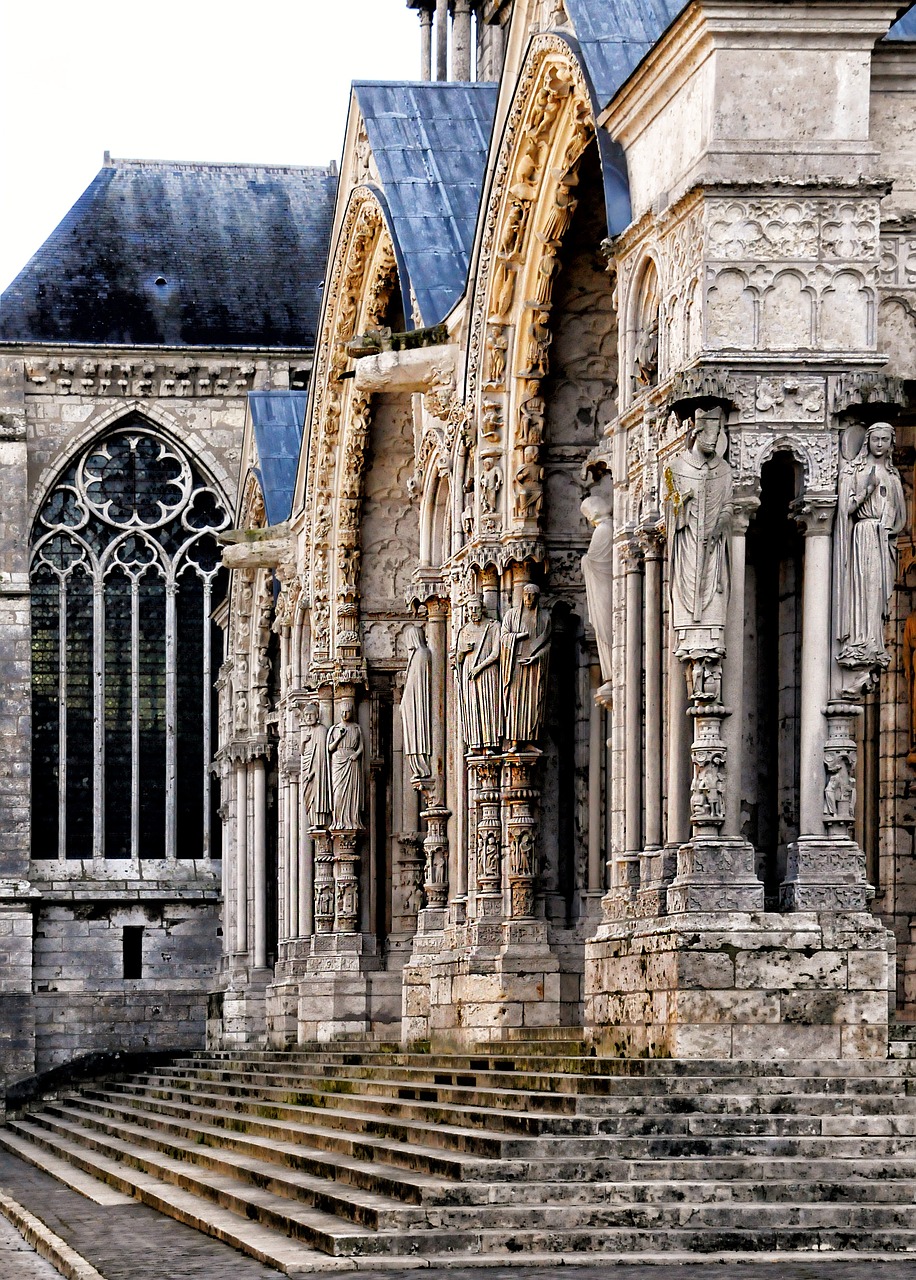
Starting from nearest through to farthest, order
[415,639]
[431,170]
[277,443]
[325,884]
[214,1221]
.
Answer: [214,1221] < [415,639] < [431,170] < [325,884] < [277,443]

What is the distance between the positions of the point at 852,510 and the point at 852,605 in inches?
21.5

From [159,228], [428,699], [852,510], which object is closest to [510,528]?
[428,699]

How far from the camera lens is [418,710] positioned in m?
25.1

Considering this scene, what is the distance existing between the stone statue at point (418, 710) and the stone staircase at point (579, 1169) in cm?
726

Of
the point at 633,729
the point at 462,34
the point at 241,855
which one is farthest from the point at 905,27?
the point at 462,34

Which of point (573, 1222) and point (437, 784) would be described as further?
point (437, 784)

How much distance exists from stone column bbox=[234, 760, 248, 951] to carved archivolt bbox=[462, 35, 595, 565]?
51.8 ft

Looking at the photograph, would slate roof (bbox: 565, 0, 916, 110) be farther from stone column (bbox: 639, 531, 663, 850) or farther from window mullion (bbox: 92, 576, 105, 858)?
window mullion (bbox: 92, 576, 105, 858)

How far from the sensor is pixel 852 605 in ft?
50.2

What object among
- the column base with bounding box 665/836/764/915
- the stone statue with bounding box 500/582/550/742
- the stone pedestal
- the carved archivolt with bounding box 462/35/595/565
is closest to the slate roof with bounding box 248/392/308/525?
the stone pedestal

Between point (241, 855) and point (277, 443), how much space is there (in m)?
5.98

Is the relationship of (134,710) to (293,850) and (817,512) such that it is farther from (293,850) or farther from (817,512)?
(817,512)

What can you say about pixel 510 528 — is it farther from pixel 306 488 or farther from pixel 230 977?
pixel 230 977

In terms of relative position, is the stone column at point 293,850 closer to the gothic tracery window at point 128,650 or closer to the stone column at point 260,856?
the stone column at point 260,856
